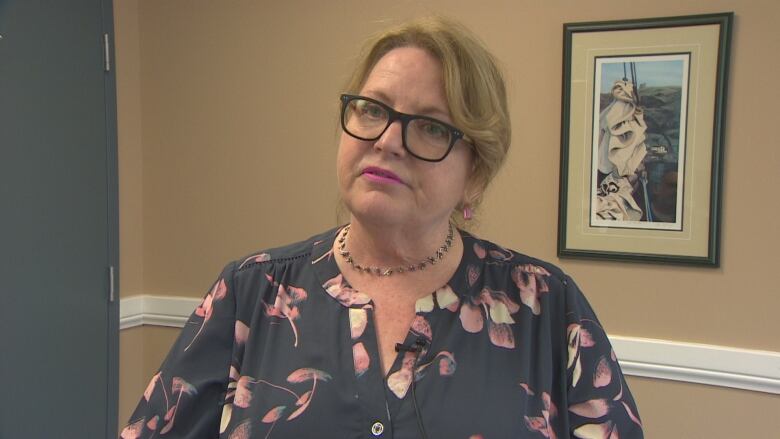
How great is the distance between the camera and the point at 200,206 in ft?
7.79

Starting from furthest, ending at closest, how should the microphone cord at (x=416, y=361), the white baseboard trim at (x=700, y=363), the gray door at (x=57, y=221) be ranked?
the gray door at (x=57, y=221) → the white baseboard trim at (x=700, y=363) → the microphone cord at (x=416, y=361)

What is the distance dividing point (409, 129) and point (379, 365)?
0.38 meters

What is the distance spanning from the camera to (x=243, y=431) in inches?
36.3

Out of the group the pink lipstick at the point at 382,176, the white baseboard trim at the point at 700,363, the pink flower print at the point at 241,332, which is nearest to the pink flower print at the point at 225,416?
the pink flower print at the point at 241,332

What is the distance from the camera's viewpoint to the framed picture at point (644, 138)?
5.65 feet

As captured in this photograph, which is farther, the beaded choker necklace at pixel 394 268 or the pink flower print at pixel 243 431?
the beaded choker necklace at pixel 394 268

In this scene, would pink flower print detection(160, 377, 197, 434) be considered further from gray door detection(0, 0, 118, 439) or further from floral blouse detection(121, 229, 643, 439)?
gray door detection(0, 0, 118, 439)

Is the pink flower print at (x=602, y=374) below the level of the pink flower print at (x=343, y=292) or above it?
below

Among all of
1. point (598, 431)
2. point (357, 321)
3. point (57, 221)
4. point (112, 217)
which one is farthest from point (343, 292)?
point (112, 217)

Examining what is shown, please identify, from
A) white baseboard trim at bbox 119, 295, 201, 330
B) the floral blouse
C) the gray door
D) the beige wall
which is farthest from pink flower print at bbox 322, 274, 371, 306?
white baseboard trim at bbox 119, 295, 201, 330

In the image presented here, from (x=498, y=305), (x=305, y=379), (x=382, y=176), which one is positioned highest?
(x=382, y=176)

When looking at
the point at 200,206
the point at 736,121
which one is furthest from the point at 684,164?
the point at 200,206

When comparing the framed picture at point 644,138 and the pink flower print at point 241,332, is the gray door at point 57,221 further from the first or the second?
the framed picture at point 644,138

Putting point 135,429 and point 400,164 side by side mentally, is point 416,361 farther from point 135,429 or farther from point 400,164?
point 135,429
